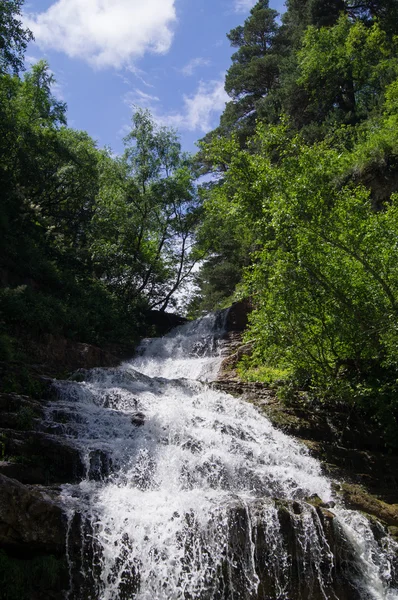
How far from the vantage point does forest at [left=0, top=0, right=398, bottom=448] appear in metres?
11.3

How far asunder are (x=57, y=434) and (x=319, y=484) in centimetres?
497

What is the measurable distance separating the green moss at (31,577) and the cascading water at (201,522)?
0.18 metres

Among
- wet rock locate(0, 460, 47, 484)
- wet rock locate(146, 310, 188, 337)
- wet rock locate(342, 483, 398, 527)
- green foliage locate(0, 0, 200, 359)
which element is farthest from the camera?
wet rock locate(146, 310, 188, 337)

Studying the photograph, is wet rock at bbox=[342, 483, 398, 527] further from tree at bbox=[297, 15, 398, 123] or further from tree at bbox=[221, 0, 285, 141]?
tree at bbox=[221, 0, 285, 141]

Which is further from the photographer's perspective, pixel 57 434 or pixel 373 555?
pixel 57 434

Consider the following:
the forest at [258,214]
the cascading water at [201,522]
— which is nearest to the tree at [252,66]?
the forest at [258,214]

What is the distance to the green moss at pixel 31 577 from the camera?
5523 millimetres

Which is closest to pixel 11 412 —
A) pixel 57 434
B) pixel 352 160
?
pixel 57 434

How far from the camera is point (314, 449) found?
10688 millimetres

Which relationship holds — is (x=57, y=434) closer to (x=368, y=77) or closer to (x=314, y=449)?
(x=314, y=449)

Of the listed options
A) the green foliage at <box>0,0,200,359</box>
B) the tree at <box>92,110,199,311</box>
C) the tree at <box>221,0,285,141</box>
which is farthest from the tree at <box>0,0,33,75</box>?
the tree at <box>221,0,285,141</box>

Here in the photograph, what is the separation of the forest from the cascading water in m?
3.22

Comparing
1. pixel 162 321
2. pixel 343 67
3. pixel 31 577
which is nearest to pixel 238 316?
pixel 162 321

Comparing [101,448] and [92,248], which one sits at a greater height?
[92,248]
